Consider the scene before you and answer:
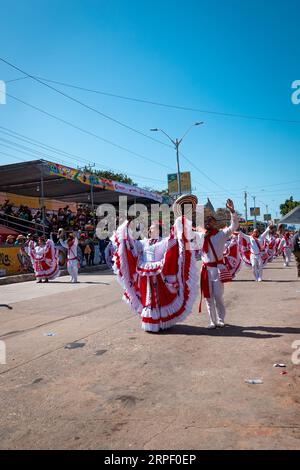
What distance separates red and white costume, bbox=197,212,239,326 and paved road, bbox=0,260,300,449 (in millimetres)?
413

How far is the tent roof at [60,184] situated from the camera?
64.9ft

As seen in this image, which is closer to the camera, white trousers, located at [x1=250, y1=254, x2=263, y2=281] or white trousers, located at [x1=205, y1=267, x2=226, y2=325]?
white trousers, located at [x1=205, y1=267, x2=226, y2=325]

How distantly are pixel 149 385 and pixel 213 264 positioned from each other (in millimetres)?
3043

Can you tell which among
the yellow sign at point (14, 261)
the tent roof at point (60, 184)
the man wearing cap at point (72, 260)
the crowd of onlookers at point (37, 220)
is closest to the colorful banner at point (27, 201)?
the tent roof at point (60, 184)

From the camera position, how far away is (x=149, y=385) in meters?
4.32

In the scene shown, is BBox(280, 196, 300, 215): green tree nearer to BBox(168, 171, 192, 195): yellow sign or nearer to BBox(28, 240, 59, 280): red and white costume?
BBox(168, 171, 192, 195): yellow sign

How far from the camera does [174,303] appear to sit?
22.3 feet

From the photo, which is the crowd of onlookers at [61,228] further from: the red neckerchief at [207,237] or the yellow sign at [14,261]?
the red neckerchief at [207,237]

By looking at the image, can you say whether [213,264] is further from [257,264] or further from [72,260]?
[72,260]

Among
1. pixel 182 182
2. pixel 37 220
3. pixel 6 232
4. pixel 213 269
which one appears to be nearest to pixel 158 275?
pixel 213 269

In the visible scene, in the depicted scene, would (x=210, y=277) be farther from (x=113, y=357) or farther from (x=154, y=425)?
(x=154, y=425)

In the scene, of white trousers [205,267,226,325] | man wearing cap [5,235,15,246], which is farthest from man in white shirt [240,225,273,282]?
man wearing cap [5,235,15,246]

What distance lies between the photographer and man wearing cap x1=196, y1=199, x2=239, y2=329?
6.90m

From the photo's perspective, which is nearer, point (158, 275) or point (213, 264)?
point (158, 275)
